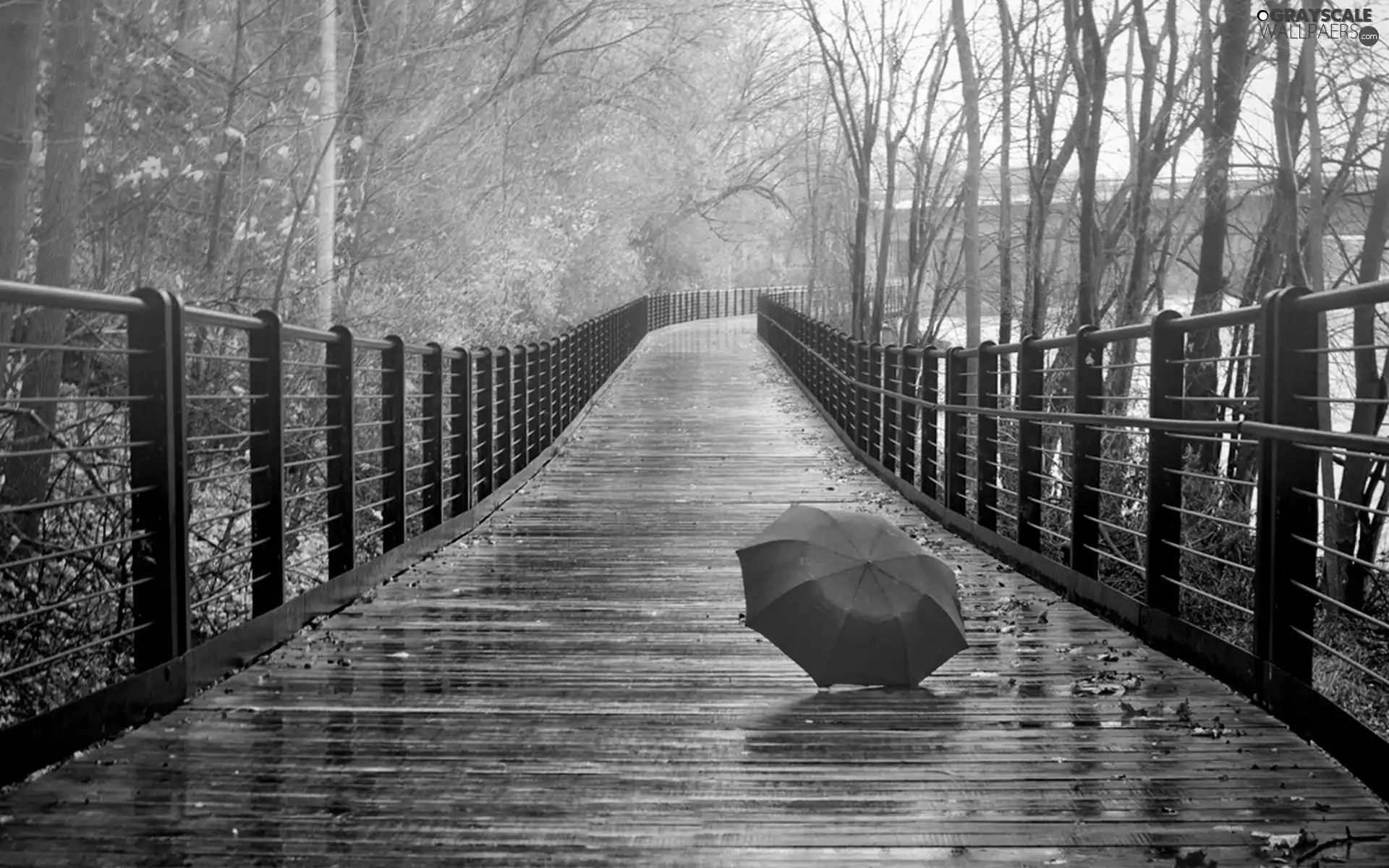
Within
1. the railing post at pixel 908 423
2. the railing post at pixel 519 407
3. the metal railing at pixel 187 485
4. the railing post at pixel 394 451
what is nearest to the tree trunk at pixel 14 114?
the metal railing at pixel 187 485

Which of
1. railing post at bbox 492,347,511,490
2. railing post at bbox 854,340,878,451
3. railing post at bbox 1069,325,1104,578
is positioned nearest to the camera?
railing post at bbox 1069,325,1104,578

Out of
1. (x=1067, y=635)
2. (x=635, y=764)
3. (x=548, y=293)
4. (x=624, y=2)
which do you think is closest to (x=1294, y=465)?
(x=1067, y=635)

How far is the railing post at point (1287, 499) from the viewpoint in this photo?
524cm

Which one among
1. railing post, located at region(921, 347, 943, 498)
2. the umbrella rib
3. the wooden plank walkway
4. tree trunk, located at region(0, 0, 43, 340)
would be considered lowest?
the wooden plank walkway

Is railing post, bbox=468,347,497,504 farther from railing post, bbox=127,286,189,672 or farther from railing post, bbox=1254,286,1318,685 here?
railing post, bbox=1254,286,1318,685

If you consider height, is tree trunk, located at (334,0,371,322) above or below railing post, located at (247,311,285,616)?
above

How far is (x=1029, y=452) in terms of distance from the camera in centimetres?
927

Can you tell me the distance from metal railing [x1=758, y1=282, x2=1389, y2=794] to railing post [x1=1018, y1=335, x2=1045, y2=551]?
0.05ft

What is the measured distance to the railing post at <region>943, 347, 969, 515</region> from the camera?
11.6 m

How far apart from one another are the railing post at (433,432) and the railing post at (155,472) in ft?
16.0

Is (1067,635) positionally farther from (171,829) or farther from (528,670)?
(171,829)

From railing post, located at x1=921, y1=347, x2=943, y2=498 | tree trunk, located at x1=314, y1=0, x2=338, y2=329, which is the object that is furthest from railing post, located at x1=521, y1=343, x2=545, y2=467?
railing post, located at x1=921, y1=347, x2=943, y2=498

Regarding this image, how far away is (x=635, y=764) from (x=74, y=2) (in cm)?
873

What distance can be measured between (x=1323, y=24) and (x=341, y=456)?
1217cm
